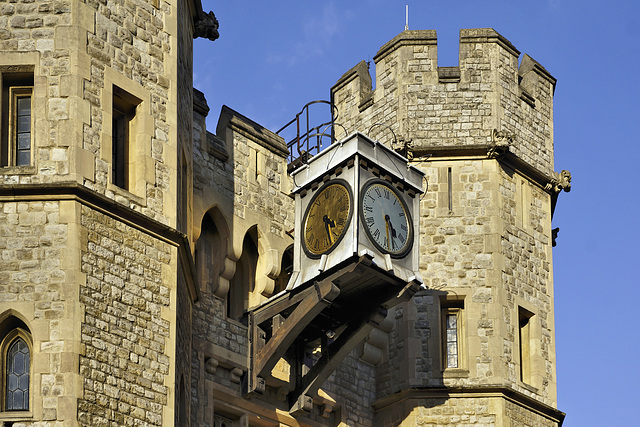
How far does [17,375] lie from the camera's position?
15.2 metres

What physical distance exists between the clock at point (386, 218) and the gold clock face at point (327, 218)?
9.9 inches

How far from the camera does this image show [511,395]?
20.6 m

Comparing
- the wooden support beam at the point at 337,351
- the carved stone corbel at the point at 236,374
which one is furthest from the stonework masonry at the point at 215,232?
the wooden support beam at the point at 337,351

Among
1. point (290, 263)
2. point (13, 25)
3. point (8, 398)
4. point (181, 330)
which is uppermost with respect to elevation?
point (13, 25)

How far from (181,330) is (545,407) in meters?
6.28

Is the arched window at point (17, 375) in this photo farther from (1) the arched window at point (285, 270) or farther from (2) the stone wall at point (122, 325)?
(1) the arched window at point (285, 270)

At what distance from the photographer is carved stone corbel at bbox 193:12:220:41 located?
65.0ft

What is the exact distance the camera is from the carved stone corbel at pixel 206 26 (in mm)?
19797

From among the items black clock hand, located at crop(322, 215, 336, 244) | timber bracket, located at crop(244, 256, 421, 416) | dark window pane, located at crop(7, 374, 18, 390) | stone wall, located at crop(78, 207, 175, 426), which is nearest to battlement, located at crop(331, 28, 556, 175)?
black clock hand, located at crop(322, 215, 336, 244)

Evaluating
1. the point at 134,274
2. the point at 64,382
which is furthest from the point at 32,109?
the point at 64,382

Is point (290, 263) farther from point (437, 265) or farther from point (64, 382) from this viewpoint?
point (64, 382)

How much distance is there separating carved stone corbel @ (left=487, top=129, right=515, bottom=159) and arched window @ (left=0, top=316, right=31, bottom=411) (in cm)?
861

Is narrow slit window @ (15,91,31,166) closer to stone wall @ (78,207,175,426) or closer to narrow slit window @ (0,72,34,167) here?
narrow slit window @ (0,72,34,167)

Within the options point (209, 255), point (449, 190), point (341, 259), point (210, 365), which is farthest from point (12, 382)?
point (449, 190)
